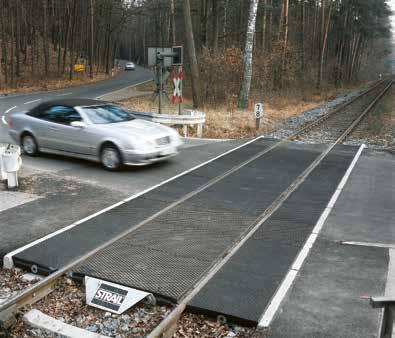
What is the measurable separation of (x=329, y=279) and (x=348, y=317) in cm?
89

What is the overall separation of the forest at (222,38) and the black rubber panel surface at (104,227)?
1335 centimetres

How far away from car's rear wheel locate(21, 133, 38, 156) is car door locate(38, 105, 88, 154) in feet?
2.10

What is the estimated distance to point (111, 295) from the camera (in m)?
5.37

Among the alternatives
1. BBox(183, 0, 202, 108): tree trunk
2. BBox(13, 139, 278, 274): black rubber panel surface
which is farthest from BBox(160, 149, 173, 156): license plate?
BBox(183, 0, 202, 108): tree trunk

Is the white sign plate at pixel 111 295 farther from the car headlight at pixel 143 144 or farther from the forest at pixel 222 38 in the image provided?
the forest at pixel 222 38

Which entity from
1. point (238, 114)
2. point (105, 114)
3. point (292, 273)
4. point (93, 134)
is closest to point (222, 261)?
point (292, 273)

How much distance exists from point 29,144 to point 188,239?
7315mm

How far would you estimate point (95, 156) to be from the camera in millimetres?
11430

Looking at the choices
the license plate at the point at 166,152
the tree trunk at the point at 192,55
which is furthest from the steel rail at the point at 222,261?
the tree trunk at the point at 192,55

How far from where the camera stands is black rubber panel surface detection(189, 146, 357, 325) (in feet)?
16.8

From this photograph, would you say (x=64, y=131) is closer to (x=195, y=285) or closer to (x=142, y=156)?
(x=142, y=156)

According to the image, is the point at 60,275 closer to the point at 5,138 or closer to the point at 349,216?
Result: the point at 349,216

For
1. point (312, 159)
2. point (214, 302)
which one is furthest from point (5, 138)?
point (214, 302)

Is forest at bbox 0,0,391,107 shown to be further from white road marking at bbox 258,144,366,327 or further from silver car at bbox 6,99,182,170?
white road marking at bbox 258,144,366,327
